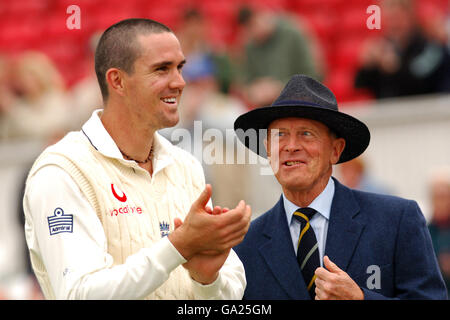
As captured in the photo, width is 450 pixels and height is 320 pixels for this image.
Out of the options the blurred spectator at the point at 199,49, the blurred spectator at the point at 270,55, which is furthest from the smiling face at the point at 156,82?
the blurred spectator at the point at 270,55

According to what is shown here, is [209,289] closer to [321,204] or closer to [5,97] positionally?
[321,204]

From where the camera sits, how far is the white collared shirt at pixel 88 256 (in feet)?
10.4

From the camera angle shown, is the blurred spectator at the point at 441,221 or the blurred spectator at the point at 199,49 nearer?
the blurred spectator at the point at 441,221

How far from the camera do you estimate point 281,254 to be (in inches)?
147

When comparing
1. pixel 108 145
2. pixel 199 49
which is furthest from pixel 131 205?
pixel 199 49

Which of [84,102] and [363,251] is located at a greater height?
[84,102]

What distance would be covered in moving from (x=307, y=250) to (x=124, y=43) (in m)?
1.12

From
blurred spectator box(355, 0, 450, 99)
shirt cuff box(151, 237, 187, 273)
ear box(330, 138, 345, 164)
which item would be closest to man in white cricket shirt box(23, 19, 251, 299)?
shirt cuff box(151, 237, 187, 273)

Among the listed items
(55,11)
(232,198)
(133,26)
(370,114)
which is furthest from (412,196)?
(55,11)

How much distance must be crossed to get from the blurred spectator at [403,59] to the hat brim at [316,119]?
154 inches

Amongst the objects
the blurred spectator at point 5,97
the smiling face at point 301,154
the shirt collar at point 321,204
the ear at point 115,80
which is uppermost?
the blurred spectator at point 5,97

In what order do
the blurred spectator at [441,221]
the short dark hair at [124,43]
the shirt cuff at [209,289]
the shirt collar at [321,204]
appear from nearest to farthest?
the shirt cuff at [209,289] → the short dark hair at [124,43] → the shirt collar at [321,204] → the blurred spectator at [441,221]

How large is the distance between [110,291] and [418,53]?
5.08 metres

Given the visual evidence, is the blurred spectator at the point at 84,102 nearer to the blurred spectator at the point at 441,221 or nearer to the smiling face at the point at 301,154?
the blurred spectator at the point at 441,221
